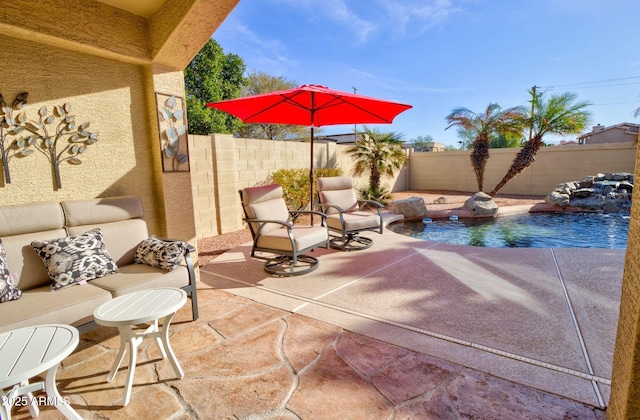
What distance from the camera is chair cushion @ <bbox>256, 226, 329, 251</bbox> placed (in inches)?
150

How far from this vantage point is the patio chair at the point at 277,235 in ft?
12.5

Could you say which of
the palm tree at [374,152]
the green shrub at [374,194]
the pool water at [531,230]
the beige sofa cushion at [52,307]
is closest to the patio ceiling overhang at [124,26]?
the beige sofa cushion at [52,307]

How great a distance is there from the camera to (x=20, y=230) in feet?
8.65

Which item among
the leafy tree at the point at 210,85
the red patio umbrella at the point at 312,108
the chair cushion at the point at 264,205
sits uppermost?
the leafy tree at the point at 210,85

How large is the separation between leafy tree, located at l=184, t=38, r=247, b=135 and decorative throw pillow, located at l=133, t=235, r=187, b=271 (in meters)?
13.4

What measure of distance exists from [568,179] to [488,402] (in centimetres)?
1247

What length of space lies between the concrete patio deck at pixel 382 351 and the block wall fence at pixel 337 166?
2643 mm

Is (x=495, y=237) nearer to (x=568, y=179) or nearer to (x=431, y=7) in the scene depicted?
(x=431, y=7)

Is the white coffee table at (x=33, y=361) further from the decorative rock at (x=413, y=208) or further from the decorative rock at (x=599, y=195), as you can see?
the decorative rock at (x=599, y=195)

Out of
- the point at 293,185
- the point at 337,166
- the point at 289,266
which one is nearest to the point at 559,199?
the point at 337,166

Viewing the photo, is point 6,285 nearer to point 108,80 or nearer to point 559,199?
point 108,80

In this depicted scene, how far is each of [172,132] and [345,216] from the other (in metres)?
2.85

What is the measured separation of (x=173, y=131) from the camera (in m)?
3.68

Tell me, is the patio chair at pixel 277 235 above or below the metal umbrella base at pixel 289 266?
above
